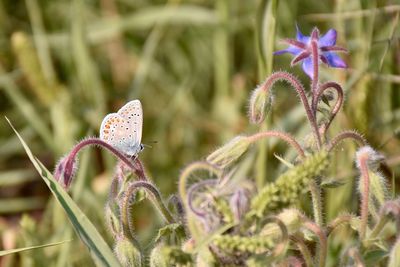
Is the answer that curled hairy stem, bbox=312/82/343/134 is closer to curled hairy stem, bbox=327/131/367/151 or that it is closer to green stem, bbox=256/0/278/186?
curled hairy stem, bbox=327/131/367/151

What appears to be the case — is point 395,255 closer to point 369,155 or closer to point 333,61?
point 369,155

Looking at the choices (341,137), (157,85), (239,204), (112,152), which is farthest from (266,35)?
(157,85)

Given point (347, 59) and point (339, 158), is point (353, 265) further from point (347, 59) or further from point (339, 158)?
point (347, 59)

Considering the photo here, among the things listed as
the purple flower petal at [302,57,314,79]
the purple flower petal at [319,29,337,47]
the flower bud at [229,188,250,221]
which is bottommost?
the flower bud at [229,188,250,221]

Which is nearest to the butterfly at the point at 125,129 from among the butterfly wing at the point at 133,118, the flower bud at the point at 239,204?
the butterfly wing at the point at 133,118

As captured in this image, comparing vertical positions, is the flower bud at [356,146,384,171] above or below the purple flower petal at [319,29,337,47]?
below

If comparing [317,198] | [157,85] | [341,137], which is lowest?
[157,85]

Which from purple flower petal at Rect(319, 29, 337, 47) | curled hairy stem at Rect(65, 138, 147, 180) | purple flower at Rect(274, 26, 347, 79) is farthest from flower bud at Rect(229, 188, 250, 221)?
purple flower petal at Rect(319, 29, 337, 47)
